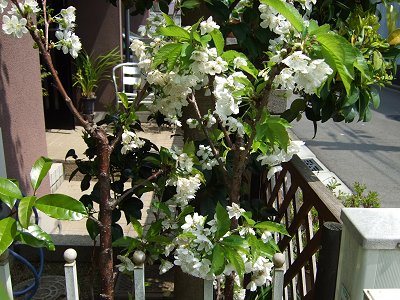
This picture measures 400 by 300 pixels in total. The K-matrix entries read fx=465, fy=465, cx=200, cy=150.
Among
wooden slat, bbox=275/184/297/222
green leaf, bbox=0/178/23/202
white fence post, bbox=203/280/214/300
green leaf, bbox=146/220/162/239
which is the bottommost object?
wooden slat, bbox=275/184/297/222

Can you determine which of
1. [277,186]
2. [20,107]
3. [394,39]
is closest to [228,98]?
[394,39]

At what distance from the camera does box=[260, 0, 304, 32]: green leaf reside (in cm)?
122

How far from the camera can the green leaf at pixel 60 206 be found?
1319 millimetres

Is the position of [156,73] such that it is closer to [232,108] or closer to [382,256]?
[232,108]

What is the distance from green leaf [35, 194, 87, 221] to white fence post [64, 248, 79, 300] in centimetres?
15

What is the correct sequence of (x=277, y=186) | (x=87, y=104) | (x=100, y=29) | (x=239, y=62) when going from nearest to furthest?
(x=239, y=62) < (x=277, y=186) < (x=87, y=104) < (x=100, y=29)

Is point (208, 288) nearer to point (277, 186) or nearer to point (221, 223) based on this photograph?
point (221, 223)

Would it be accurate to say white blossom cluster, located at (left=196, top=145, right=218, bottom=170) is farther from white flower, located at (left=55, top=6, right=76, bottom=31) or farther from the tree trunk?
white flower, located at (left=55, top=6, right=76, bottom=31)

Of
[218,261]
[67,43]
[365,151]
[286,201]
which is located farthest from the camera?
[365,151]

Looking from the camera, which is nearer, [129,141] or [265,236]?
[265,236]

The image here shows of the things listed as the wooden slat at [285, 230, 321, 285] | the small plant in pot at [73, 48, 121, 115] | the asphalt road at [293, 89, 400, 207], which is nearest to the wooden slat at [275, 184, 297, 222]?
the wooden slat at [285, 230, 321, 285]

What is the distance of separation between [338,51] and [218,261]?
660 mm

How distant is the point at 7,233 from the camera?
1.25 metres

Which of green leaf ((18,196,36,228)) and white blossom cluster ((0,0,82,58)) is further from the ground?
white blossom cluster ((0,0,82,58))
